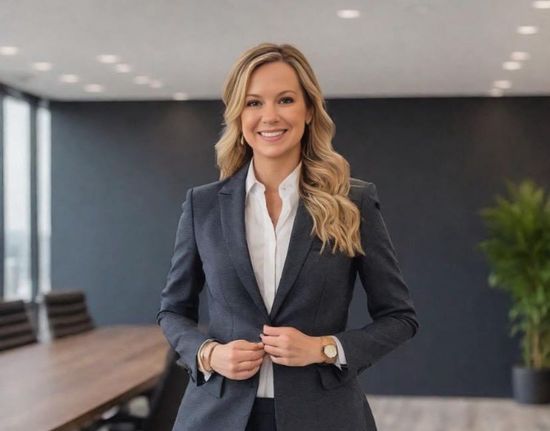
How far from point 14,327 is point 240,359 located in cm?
452

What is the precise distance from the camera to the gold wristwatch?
60.5 inches

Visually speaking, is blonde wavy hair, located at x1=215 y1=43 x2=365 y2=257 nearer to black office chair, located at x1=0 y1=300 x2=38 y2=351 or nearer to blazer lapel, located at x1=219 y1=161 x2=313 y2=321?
blazer lapel, located at x1=219 y1=161 x2=313 y2=321

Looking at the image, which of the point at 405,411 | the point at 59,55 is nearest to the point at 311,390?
the point at 59,55

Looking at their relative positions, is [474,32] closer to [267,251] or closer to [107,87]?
[107,87]

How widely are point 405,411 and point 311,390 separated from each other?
754 centimetres

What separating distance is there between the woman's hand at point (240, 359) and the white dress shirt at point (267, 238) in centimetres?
4

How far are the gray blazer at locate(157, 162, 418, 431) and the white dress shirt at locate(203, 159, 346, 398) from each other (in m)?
0.02

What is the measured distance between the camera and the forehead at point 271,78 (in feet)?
5.23

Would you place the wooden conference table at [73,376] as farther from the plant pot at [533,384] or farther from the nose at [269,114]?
the plant pot at [533,384]

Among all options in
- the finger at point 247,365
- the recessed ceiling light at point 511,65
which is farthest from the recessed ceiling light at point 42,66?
the finger at point 247,365

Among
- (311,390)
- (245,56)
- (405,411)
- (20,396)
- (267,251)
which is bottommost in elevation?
(405,411)

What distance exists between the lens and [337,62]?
7.68m

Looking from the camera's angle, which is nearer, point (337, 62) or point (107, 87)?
point (337, 62)

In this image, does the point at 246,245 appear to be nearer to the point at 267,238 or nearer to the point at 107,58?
the point at 267,238
